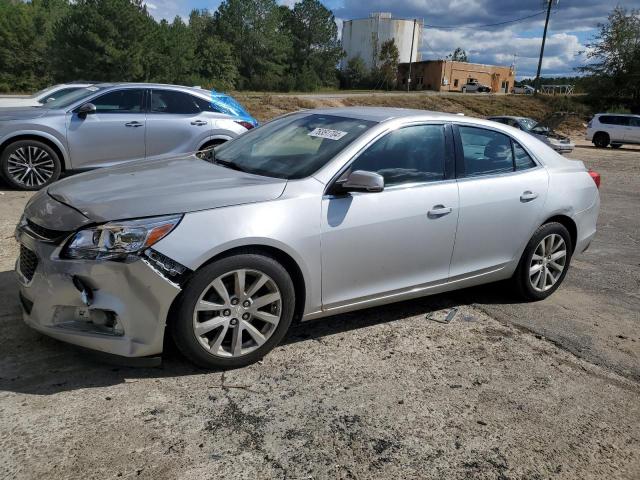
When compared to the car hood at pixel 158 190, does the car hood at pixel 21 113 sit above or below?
above

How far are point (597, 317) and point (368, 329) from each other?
6.57 feet

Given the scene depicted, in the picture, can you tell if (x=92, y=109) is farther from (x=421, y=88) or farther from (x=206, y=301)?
(x=421, y=88)

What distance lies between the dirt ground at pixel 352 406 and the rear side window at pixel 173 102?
4.88 meters

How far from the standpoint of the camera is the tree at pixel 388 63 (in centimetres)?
8888

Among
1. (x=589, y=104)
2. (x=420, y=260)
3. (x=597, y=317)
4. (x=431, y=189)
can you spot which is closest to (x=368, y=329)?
(x=420, y=260)

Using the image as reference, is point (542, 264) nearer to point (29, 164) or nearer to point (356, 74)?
point (29, 164)

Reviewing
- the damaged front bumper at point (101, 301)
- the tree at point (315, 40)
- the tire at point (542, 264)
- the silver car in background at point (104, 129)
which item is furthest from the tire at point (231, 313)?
the tree at point (315, 40)

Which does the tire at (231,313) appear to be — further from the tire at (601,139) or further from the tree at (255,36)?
the tree at (255,36)

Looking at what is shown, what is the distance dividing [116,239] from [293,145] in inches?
61.5

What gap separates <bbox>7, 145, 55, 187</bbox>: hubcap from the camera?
311 inches

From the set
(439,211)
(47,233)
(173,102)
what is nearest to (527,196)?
(439,211)

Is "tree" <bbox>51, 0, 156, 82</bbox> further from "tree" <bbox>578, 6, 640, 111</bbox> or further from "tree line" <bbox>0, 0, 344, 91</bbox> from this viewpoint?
"tree" <bbox>578, 6, 640, 111</bbox>

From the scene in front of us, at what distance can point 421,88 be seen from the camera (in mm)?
92062

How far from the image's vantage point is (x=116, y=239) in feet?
9.75
